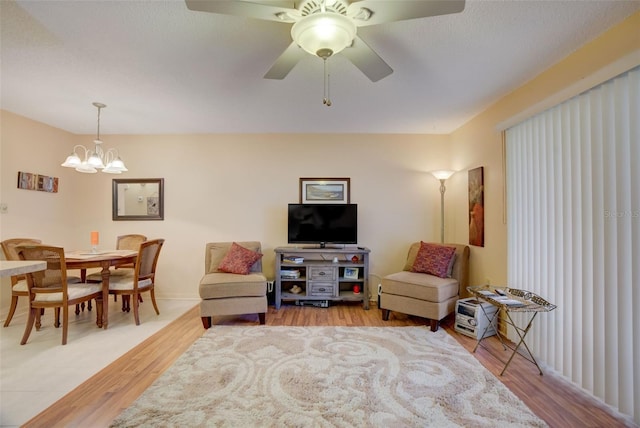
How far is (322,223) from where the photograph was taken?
394cm

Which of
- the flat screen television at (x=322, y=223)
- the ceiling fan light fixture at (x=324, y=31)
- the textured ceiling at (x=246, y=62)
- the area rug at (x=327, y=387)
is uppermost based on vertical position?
the textured ceiling at (x=246, y=62)

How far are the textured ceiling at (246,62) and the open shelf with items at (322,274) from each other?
1734mm

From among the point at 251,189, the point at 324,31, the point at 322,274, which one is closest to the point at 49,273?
the point at 251,189

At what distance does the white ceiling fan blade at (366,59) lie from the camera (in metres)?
1.65

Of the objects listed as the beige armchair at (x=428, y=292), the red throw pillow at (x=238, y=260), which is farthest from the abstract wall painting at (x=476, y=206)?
the red throw pillow at (x=238, y=260)

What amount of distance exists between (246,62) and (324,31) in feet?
3.61

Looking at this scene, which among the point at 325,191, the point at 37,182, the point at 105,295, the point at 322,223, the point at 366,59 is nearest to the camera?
the point at 366,59

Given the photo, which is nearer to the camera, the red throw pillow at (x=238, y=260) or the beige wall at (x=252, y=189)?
the red throw pillow at (x=238, y=260)

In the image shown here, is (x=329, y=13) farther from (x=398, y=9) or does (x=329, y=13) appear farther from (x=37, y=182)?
(x=37, y=182)

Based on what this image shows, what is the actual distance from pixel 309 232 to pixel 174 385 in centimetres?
232

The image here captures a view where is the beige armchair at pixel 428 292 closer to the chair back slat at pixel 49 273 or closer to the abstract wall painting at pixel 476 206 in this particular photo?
the abstract wall painting at pixel 476 206

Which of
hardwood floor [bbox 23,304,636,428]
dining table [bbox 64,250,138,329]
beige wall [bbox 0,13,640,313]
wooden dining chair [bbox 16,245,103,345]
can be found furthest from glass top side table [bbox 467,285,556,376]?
wooden dining chair [bbox 16,245,103,345]

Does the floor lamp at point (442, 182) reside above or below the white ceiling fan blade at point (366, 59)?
below

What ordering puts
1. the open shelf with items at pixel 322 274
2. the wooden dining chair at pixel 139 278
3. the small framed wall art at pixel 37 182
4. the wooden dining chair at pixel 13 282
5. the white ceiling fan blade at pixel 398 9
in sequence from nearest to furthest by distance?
the white ceiling fan blade at pixel 398 9 < the wooden dining chair at pixel 13 282 < the wooden dining chair at pixel 139 278 < the small framed wall art at pixel 37 182 < the open shelf with items at pixel 322 274
